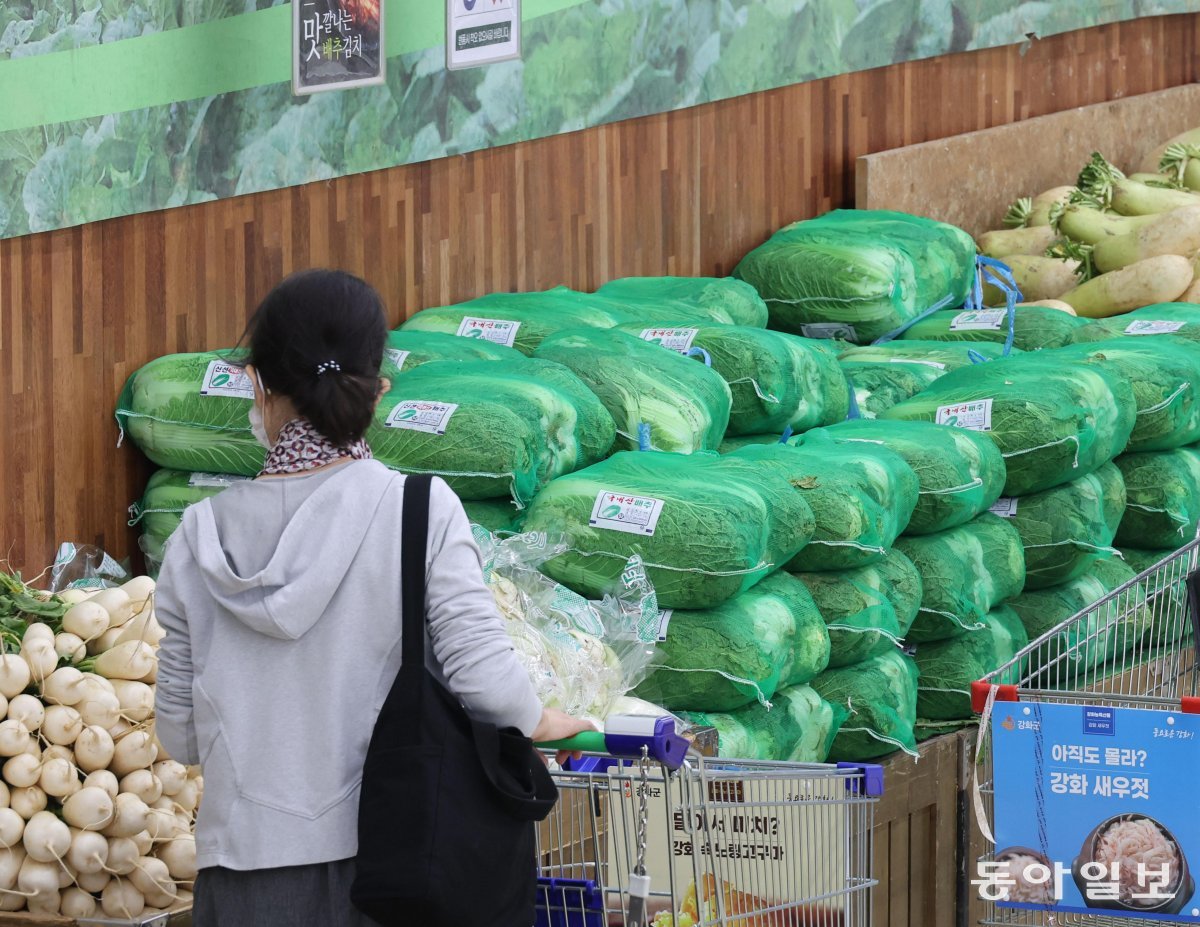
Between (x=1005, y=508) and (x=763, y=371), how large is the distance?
748 mm

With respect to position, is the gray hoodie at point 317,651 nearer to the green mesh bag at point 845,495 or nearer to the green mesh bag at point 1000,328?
the green mesh bag at point 845,495

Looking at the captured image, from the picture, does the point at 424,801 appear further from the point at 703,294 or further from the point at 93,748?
the point at 703,294

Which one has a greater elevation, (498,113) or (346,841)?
(498,113)

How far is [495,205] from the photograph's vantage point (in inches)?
197

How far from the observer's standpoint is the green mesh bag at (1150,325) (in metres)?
5.56

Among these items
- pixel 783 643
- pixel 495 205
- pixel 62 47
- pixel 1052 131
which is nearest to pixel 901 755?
pixel 783 643

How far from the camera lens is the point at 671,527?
3672 millimetres

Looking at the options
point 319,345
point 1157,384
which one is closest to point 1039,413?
point 1157,384

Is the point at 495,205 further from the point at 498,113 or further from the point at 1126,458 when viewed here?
the point at 1126,458

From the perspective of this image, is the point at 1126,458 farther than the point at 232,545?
Yes

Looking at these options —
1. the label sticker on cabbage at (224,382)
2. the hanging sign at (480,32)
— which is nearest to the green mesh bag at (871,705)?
the label sticker on cabbage at (224,382)

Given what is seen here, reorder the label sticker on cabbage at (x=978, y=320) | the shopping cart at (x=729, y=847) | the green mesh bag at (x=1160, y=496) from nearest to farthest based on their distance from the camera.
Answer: the shopping cart at (x=729, y=847), the green mesh bag at (x=1160, y=496), the label sticker on cabbage at (x=978, y=320)

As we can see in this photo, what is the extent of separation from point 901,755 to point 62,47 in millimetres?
2249

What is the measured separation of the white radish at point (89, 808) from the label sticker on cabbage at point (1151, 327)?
3.67 metres
